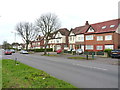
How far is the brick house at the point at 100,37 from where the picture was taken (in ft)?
112

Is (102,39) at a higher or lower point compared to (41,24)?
lower

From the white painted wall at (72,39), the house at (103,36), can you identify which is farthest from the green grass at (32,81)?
the white painted wall at (72,39)

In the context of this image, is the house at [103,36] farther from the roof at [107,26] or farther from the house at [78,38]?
the house at [78,38]

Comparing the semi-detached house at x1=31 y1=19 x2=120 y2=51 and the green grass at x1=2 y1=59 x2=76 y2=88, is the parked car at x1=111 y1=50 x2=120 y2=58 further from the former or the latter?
the green grass at x1=2 y1=59 x2=76 y2=88

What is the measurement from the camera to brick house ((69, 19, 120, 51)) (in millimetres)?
34281

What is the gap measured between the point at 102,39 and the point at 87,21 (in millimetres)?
15359

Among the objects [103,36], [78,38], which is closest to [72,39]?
[78,38]

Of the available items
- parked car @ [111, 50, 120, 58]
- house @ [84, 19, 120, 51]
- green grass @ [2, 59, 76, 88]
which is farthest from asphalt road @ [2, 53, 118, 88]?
house @ [84, 19, 120, 51]

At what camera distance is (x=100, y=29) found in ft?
126

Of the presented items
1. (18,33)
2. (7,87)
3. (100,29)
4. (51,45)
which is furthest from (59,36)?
(7,87)

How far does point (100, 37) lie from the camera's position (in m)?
37.3

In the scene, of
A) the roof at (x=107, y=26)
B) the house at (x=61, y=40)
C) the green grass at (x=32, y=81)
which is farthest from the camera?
the house at (x=61, y=40)

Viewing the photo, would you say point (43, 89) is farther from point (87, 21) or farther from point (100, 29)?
point (87, 21)

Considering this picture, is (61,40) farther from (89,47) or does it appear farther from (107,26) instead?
(107,26)
